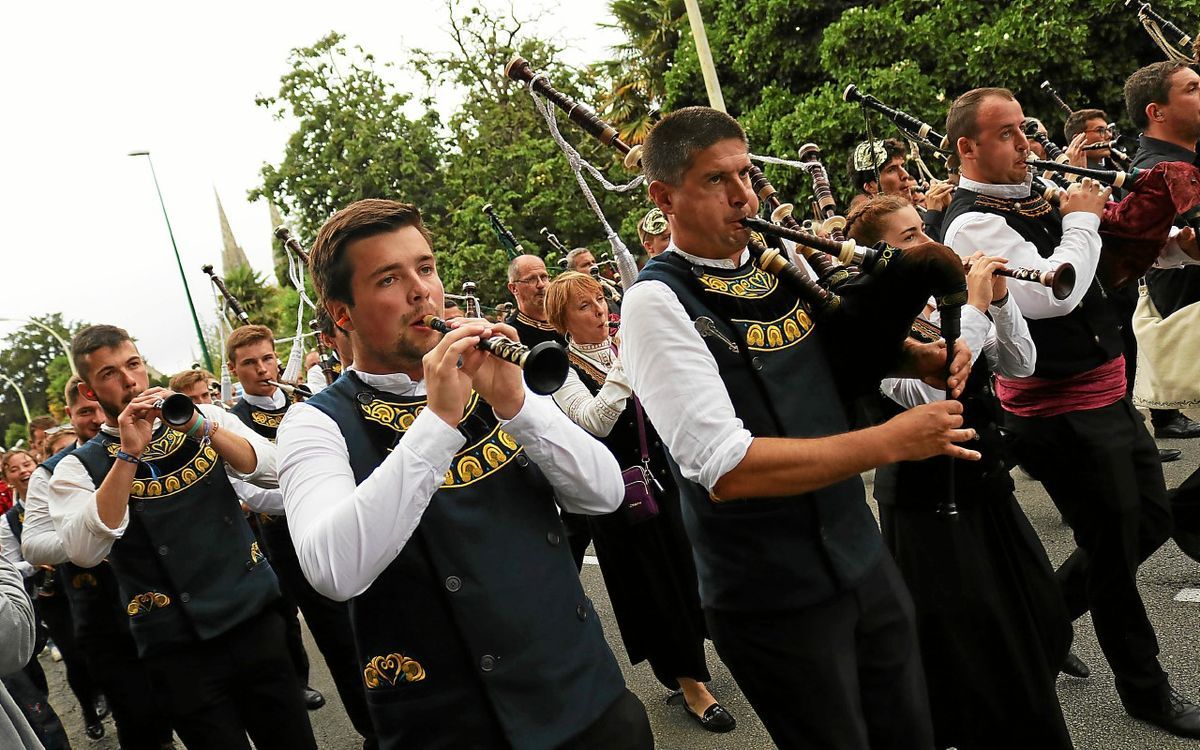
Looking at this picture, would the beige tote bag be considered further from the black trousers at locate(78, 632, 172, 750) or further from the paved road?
the black trousers at locate(78, 632, 172, 750)

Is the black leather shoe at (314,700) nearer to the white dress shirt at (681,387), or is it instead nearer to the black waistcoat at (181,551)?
the black waistcoat at (181,551)

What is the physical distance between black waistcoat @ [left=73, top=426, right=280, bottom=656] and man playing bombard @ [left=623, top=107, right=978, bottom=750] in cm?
237

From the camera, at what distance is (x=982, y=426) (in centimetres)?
333

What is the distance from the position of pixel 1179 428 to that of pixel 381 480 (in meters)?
6.94

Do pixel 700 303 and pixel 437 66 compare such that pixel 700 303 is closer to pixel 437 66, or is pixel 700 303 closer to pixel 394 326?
pixel 394 326

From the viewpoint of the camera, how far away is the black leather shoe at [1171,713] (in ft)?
11.5

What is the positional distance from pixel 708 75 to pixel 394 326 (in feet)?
37.0

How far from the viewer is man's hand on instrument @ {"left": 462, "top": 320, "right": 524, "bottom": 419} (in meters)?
2.16

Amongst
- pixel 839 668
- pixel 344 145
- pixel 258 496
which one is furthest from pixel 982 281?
pixel 344 145

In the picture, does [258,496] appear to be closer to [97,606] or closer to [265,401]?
[97,606]

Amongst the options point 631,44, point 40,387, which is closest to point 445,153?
point 631,44

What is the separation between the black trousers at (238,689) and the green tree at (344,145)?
2889cm

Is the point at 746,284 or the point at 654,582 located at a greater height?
the point at 746,284

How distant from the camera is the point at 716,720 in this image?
456cm
